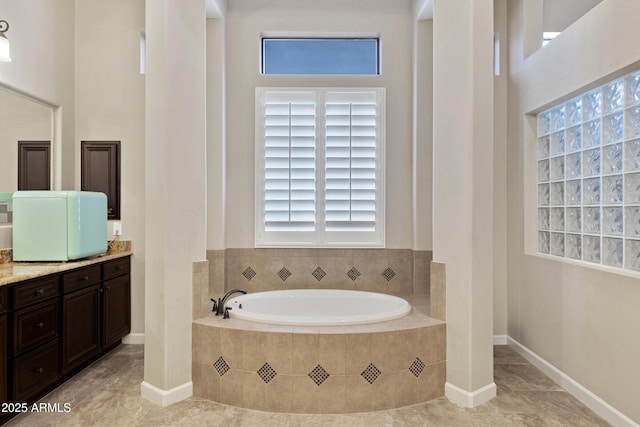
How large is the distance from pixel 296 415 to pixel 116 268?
2.13 m

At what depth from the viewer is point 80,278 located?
3002mm

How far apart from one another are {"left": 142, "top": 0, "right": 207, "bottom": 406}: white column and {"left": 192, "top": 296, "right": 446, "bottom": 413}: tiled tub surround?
0.87ft

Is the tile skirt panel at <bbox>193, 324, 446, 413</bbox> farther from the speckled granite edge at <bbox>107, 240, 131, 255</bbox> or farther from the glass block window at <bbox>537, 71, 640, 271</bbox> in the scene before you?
the speckled granite edge at <bbox>107, 240, 131, 255</bbox>

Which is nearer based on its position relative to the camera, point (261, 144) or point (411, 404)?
point (411, 404)

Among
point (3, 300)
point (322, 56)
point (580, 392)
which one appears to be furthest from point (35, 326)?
point (580, 392)

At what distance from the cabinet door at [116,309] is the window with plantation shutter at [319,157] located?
144cm

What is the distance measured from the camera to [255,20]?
12.7 feet

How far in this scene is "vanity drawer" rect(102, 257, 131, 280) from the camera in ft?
11.0

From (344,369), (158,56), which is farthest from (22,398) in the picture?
(158,56)

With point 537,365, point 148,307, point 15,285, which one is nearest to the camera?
point 15,285

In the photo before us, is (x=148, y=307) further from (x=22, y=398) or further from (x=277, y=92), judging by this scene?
(x=277, y=92)

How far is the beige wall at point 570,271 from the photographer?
2.25 meters

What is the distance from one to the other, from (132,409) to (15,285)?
41.2 inches

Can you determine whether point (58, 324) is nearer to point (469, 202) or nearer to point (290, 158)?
point (290, 158)
